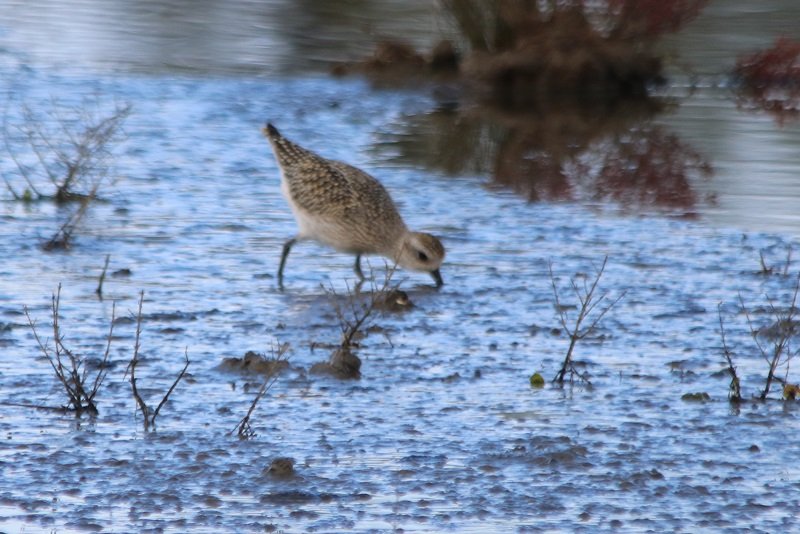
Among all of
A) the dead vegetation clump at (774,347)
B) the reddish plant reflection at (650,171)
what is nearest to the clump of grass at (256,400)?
the dead vegetation clump at (774,347)

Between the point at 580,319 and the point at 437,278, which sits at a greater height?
the point at 580,319

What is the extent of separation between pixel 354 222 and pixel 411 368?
7.51 feet

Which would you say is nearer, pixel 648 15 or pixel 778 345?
pixel 778 345

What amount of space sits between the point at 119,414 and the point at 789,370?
3.03 metres

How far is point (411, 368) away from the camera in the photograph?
7.38 meters

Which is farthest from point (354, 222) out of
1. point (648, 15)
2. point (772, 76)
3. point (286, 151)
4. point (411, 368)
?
point (772, 76)

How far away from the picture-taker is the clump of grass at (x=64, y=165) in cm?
1036

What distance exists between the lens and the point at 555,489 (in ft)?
18.5

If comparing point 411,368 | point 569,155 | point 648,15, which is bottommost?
point 569,155

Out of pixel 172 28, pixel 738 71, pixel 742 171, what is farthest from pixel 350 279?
pixel 172 28

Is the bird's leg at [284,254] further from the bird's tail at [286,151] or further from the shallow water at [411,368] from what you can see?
the bird's tail at [286,151]

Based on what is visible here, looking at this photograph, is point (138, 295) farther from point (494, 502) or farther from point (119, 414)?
point (494, 502)

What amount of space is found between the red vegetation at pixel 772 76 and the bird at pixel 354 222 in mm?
9156

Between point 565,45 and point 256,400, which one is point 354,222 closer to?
point 256,400
